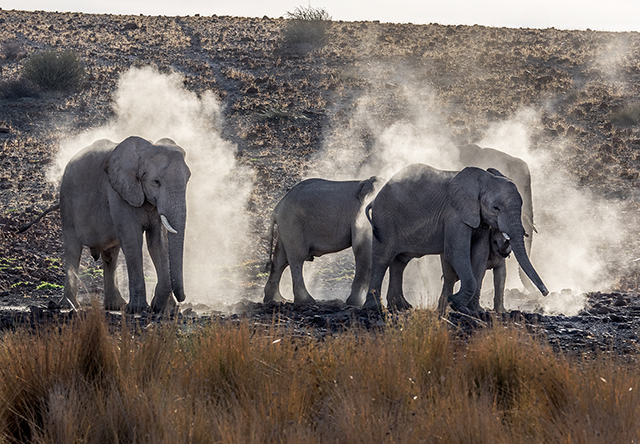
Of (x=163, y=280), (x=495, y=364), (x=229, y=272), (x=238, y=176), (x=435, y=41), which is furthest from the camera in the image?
(x=435, y=41)

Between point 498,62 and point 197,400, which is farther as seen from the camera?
point 498,62

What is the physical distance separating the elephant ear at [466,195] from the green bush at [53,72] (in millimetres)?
22340

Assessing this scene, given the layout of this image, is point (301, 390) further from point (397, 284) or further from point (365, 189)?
point (365, 189)

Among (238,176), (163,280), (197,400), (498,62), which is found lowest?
(197,400)

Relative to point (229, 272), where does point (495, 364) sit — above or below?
below

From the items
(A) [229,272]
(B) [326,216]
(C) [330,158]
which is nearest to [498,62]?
(C) [330,158]

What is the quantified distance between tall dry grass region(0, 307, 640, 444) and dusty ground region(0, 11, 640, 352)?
208 cm

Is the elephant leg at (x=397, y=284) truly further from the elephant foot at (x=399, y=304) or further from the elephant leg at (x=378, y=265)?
the elephant leg at (x=378, y=265)

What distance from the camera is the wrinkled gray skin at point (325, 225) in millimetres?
10266

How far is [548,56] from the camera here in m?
36.7

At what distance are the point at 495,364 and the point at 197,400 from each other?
209 cm

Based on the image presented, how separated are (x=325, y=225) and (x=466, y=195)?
209cm

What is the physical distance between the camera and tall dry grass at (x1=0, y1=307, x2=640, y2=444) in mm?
4621

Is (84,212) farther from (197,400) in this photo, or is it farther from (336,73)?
(336,73)
